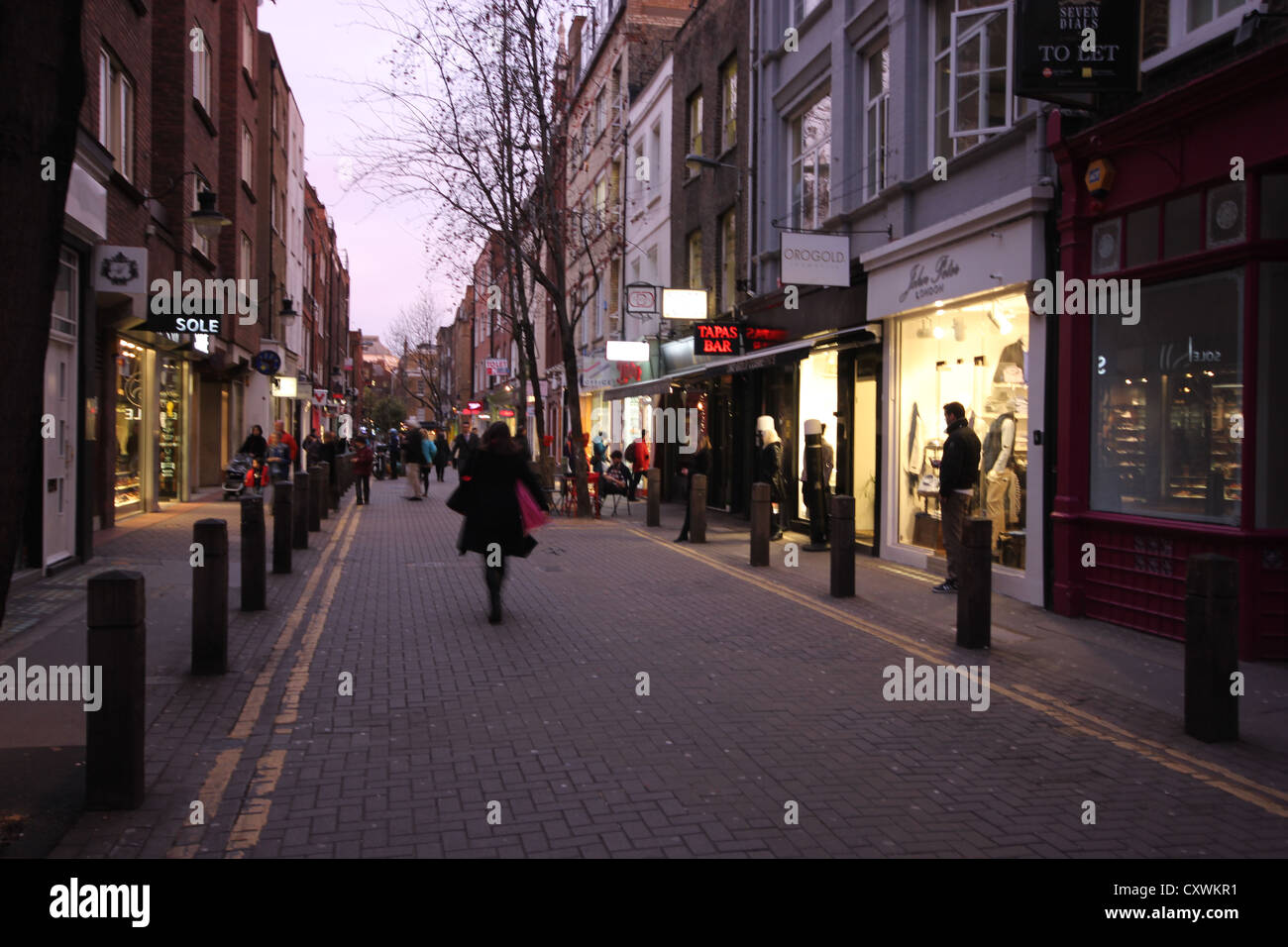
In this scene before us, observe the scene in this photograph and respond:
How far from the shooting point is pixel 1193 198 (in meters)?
9.05

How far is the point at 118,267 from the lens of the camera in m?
12.6

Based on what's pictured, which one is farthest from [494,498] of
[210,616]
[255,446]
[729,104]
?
[255,446]

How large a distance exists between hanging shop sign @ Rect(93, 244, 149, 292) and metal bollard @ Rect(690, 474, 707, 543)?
8.18 metres

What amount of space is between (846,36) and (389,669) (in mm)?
12748

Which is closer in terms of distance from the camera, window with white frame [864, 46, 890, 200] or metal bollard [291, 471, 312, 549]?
metal bollard [291, 471, 312, 549]

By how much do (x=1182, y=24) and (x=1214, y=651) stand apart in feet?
19.8

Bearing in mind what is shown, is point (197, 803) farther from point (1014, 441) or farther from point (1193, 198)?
point (1014, 441)

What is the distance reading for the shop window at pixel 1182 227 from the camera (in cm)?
902

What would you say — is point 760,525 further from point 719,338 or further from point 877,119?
point 719,338

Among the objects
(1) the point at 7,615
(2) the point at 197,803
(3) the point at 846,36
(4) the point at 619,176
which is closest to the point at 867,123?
(3) the point at 846,36

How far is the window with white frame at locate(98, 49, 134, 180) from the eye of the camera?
14.5 m

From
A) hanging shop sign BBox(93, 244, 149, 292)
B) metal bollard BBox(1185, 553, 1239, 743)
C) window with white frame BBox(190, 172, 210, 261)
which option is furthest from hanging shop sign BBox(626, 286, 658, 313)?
metal bollard BBox(1185, 553, 1239, 743)

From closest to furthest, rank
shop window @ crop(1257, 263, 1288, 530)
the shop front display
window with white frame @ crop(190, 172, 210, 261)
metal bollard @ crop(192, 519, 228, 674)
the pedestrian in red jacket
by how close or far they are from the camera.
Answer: metal bollard @ crop(192, 519, 228, 674) → shop window @ crop(1257, 263, 1288, 530) → the shop front display → window with white frame @ crop(190, 172, 210, 261) → the pedestrian in red jacket

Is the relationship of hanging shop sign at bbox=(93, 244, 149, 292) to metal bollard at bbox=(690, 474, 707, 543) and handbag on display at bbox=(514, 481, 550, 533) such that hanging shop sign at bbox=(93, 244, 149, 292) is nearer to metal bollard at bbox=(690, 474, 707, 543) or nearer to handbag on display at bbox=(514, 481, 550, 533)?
handbag on display at bbox=(514, 481, 550, 533)
